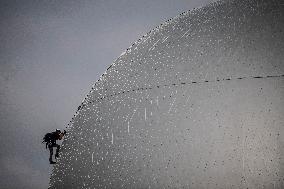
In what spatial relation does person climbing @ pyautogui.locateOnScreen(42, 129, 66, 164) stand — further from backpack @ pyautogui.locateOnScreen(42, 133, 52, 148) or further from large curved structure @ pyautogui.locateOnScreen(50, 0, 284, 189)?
large curved structure @ pyautogui.locateOnScreen(50, 0, 284, 189)

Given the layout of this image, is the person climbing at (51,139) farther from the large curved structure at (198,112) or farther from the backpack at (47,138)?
the large curved structure at (198,112)

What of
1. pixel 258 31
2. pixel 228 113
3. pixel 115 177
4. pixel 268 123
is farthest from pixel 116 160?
pixel 258 31

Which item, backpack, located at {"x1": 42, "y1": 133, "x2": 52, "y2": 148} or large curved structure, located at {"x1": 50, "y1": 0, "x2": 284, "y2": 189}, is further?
backpack, located at {"x1": 42, "y1": 133, "x2": 52, "y2": 148}

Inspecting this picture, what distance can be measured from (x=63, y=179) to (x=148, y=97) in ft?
13.0

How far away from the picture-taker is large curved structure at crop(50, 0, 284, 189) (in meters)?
5.30

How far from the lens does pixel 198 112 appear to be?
582 cm

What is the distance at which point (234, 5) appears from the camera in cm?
786

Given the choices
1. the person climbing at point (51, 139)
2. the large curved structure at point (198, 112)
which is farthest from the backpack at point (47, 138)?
the large curved structure at point (198, 112)

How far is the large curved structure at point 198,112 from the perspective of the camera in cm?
530

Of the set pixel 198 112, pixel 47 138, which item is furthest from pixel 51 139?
pixel 198 112

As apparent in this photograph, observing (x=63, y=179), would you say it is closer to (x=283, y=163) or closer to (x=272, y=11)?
(x=283, y=163)

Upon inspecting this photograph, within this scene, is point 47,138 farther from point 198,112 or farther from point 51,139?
point 198,112

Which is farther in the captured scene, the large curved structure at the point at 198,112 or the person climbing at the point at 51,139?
the person climbing at the point at 51,139

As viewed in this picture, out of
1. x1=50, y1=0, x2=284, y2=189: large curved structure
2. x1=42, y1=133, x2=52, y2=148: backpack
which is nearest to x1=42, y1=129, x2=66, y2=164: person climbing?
x1=42, y1=133, x2=52, y2=148: backpack
